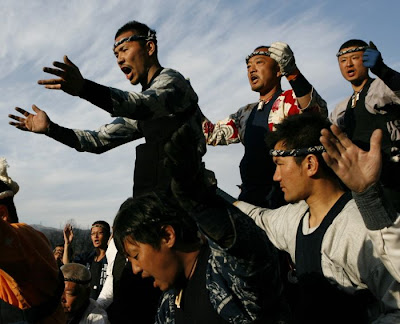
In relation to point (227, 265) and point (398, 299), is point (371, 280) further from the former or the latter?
point (227, 265)

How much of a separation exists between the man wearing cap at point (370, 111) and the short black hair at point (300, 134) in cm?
119

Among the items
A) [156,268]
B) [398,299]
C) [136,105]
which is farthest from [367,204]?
[136,105]

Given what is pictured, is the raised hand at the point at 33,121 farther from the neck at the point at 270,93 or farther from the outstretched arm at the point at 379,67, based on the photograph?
the outstretched arm at the point at 379,67

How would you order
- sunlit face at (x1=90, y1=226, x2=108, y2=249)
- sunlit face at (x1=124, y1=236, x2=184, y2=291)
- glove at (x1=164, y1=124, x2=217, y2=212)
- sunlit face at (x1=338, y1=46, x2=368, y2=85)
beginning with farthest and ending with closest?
sunlit face at (x1=90, y1=226, x2=108, y2=249), sunlit face at (x1=338, y1=46, x2=368, y2=85), sunlit face at (x1=124, y1=236, x2=184, y2=291), glove at (x1=164, y1=124, x2=217, y2=212)

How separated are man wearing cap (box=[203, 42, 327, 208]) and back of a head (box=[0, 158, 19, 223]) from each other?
2011 mm

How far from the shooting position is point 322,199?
3.28 meters

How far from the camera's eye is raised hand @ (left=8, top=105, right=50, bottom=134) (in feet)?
13.4

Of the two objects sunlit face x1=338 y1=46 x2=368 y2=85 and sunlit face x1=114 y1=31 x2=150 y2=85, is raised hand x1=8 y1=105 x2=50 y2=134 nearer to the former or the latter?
sunlit face x1=114 y1=31 x2=150 y2=85

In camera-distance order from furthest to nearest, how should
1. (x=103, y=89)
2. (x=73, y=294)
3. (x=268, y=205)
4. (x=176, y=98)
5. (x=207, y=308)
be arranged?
1. (x=73, y=294)
2. (x=268, y=205)
3. (x=176, y=98)
4. (x=103, y=89)
5. (x=207, y=308)

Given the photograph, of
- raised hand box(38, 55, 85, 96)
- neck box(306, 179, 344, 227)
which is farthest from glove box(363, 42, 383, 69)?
raised hand box(38, 55, 85, 96)

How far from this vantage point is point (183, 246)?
2434mm

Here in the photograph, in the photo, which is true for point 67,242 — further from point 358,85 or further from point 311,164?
point 311,164

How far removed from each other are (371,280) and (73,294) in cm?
351

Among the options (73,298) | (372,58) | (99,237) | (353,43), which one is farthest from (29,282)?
(99,237)
